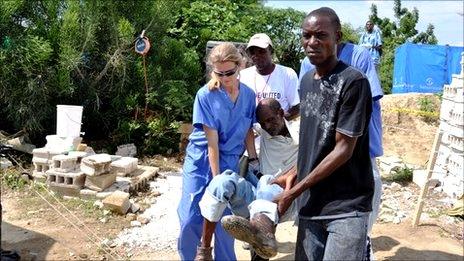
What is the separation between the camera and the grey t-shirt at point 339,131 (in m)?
2.09

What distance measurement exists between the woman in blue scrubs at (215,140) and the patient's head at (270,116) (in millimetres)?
62

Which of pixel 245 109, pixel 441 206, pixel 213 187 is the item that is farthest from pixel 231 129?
pixel 441 206

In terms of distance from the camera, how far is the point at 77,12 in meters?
7.50

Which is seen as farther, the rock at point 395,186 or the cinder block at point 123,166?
the rock at point 395,186

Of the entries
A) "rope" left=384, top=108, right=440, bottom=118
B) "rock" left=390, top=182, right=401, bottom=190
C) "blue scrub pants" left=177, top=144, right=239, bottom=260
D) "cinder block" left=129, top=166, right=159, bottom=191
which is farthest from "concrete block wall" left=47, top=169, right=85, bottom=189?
"rope" left=384, top=108, right=440, bottom=118

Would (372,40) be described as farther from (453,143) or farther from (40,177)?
(40,177)

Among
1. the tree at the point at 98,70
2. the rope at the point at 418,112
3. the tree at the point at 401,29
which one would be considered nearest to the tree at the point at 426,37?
the tree at the point at 401,29

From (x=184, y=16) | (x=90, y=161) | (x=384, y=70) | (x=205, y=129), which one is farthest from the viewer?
(x=384, y=70)

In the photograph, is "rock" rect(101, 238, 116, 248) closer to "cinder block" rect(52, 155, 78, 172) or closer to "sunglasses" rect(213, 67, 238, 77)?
"cinder block" rect(52, 155, 78, 172)

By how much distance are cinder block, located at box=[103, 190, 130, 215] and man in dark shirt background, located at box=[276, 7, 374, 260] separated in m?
3.36

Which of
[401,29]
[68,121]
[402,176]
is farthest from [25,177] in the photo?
[401,29]

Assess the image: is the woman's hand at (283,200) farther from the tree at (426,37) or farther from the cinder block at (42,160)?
the tree at (426,37)

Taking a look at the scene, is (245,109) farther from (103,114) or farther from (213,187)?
(103,114)

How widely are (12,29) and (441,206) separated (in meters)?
6.55
